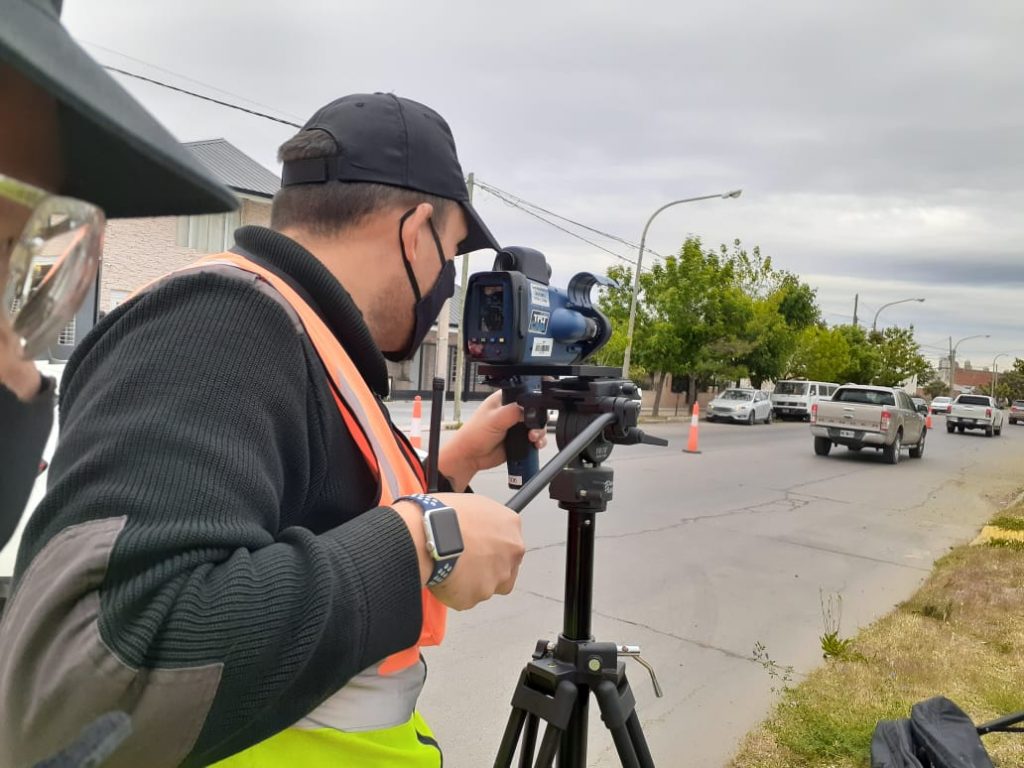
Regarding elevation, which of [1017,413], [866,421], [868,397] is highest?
[868,397]

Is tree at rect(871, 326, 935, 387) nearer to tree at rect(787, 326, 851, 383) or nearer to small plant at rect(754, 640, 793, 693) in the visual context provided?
tree at rect(787, 326, 851, 383)

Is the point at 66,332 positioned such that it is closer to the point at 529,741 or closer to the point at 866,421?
the point at 529,741

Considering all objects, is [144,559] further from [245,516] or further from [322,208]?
[322,208]

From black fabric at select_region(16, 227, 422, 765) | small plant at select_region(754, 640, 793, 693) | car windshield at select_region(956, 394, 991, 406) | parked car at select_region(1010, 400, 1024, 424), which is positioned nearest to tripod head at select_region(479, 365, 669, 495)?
black fabric at select_region(16, 227, 422, 765)

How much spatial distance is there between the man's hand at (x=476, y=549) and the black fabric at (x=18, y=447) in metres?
0.46

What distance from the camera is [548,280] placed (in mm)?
2203

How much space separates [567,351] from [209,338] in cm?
140

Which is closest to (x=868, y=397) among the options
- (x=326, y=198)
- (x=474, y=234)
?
(x=474, y=234)

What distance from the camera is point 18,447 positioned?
0.72 meters

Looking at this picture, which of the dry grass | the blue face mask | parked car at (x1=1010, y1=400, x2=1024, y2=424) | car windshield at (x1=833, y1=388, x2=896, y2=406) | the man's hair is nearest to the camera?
the man's hair

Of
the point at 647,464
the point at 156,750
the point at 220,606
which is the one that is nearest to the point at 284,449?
the point at 220,606

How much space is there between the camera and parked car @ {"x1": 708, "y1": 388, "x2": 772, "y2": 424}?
2683 cm

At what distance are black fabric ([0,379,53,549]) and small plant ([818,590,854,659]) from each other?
4368mm

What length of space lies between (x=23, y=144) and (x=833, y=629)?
17.3 feet
